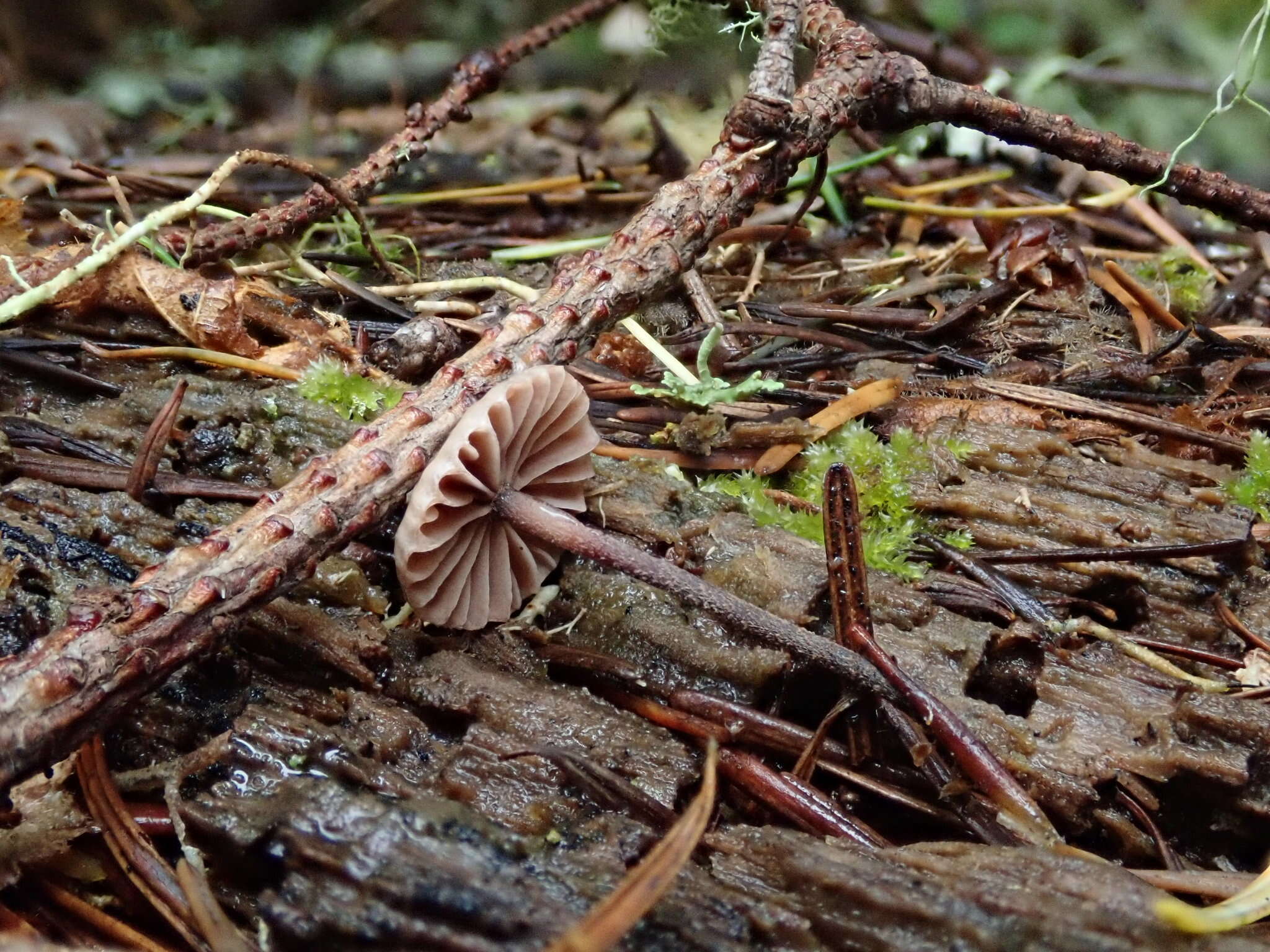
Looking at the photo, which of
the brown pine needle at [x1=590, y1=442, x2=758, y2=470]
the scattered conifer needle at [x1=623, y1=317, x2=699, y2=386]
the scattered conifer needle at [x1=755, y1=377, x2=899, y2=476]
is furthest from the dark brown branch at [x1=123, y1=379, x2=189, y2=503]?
the scattered conifer needle at [x1=755, y1=377, x2=899, y2=476]

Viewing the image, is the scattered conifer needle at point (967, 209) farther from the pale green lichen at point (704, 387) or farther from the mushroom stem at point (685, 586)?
the mushroom stem at point (685, 586)

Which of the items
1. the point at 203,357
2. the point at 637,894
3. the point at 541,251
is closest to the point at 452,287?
the point at 541,251

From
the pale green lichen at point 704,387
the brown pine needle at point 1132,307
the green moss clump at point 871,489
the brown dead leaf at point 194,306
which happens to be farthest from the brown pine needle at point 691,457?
the brown pine needle at point 1132,307

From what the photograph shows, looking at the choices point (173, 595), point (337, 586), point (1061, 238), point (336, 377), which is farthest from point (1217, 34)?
point (173, 595)

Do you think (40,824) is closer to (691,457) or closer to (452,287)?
(691,457)

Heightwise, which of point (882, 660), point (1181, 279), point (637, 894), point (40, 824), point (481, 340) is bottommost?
point (40, 824)

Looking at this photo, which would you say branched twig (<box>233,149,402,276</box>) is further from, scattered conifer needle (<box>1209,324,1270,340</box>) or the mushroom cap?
scattered conifer needle (<box>1209,324,1270,340</box>)
